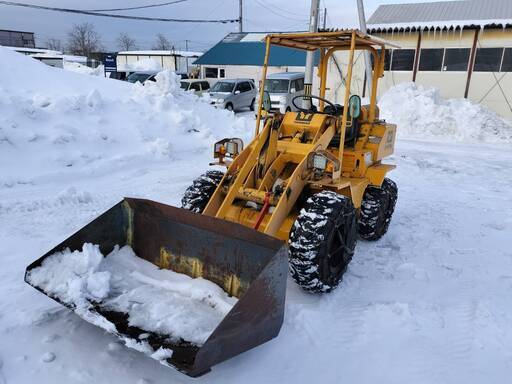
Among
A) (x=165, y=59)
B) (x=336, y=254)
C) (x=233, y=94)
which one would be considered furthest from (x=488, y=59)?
(x=165, y=59)

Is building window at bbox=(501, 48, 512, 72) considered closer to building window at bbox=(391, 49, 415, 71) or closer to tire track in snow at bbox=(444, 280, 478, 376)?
building window at bbox=(391, 49, 415, 71)

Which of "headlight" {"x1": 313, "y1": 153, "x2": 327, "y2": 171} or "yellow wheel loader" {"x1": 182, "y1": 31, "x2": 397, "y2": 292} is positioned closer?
"yellow wheel loader" {"x1": 182, "y1": 31, "x2": 397, "y2": 292}

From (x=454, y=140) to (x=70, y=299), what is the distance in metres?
14.2

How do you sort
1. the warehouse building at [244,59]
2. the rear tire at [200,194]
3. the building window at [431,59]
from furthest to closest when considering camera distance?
the warehouse building at [244,59] → the building window at [431,59] → the rear tire at [200,194]

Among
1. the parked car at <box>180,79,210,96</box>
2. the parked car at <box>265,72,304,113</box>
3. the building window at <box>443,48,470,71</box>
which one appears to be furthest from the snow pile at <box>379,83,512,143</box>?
the parked car at <box>180,79,210,96</box>

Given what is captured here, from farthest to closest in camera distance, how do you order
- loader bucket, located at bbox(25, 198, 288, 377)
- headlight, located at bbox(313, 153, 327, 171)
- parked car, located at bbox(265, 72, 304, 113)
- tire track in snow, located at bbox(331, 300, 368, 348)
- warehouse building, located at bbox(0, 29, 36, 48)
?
warehouse building, located at bbox(0, 29, 36, 48)
parked car, located at bbox(265, 72, 304, 113)
headlight, located at bbox(313, 153, 327, 171)
tire track in snow, located at bbox(331, 300, 368, 348)
loader bucket, located at bbox(25, 198, 288, 377)

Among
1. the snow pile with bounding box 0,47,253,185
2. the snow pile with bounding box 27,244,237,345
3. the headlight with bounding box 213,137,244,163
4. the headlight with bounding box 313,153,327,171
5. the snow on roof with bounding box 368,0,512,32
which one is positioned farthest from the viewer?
the snow on roof with bounding box 368,0,512,32

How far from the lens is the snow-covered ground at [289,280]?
3.00 meters

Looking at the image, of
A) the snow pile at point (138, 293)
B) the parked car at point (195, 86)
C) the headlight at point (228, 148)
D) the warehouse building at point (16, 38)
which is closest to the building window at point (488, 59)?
the parked car at point (195, 86)

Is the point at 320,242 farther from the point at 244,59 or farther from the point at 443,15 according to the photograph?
the point at 244,59

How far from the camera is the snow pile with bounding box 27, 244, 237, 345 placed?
9.81ft

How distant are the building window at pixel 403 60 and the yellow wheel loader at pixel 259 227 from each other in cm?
1402

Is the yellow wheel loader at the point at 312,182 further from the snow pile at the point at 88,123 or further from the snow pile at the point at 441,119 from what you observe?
the snow pile at the point at 441,119

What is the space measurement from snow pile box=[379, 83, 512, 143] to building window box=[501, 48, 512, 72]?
2.04 m
